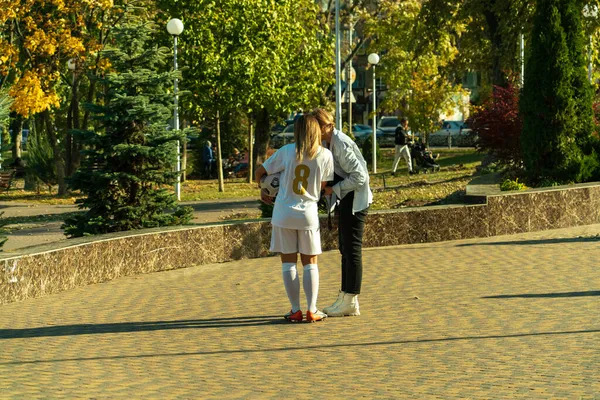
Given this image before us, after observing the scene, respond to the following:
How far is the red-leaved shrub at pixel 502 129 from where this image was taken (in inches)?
922

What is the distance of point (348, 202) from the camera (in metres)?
10.2

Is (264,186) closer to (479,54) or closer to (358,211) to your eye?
(358,211)

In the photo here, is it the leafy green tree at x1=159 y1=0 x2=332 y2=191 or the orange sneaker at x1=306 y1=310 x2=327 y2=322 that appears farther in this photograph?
the leafy green tree at x1=159 y1=0 x2=332 y2=191

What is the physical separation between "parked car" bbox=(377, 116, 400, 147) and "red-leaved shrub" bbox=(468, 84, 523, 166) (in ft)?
129

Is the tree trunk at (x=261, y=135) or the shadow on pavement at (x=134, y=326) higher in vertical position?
the tree trunk at (x=261, y=135)

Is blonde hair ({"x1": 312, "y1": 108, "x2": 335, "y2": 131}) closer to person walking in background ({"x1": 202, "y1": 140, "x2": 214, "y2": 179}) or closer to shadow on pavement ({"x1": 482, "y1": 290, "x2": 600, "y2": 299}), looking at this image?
shadow on pavement ({"x1": 482, "y1": 290, "x2": 600, "y2": 299})

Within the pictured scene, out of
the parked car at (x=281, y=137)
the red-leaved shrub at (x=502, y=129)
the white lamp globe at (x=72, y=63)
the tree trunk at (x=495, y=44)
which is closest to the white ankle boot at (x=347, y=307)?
the red-leaved shrub at (x=502, y=129)

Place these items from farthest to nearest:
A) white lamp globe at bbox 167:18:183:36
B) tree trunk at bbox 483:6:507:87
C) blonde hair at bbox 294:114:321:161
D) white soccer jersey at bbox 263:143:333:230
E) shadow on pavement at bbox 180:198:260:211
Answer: tree trunk at bbox 483:6:507:87 → white lamp globe at bbox 167:18:183:36 → shadow on pavement at bbox 180:198:260:211 → white soccer jersey at bbox 263:143:333:230 → blonde hair at bbox 294:114:321:161

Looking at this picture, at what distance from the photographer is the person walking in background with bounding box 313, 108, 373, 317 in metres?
10.1

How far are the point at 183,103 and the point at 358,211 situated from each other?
972 inches

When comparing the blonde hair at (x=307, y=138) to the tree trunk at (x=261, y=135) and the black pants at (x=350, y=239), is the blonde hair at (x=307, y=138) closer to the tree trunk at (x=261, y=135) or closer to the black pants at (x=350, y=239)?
the black pants at (x=350, y=239)

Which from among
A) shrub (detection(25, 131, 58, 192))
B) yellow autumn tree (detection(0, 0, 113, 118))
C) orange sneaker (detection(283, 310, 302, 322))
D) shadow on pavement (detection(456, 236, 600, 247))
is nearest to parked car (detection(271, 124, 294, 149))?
shrub (detection(25, 131, 58, 192))

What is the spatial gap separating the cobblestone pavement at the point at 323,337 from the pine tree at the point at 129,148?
1.21 metres

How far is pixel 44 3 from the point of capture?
30938 millimetres
